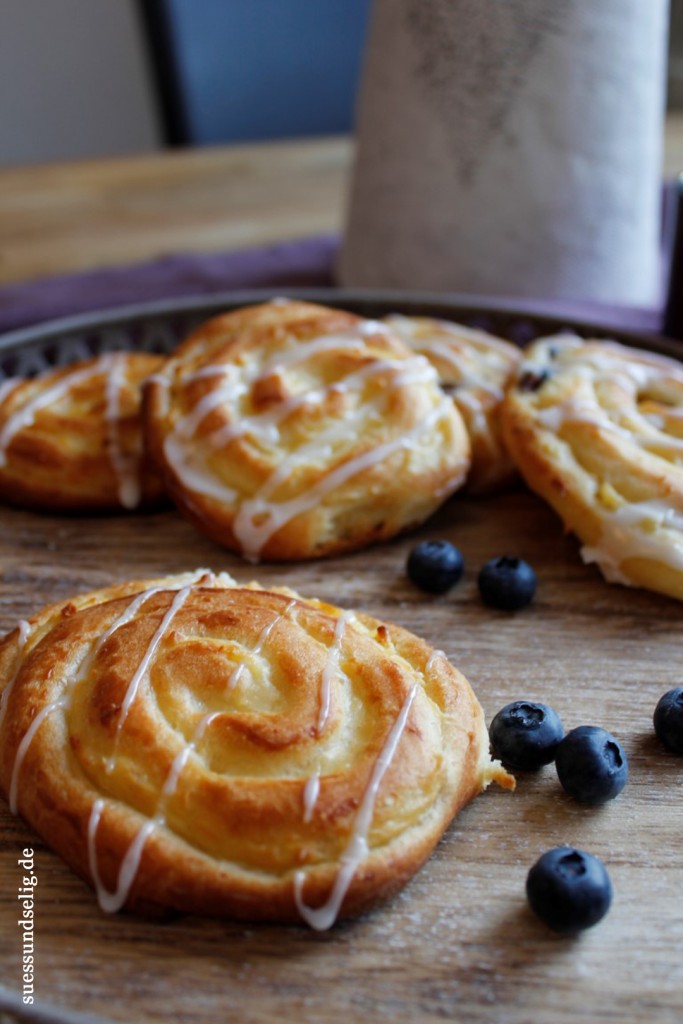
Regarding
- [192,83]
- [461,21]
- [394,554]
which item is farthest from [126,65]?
[394,554]

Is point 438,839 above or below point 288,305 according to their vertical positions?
below

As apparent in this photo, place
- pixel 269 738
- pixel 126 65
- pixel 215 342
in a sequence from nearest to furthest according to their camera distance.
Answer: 1. pixel 269 738
2. pixel 215 342
3. pixel 126 65

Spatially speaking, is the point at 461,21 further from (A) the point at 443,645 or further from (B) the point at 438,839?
(B) the point at 438,839

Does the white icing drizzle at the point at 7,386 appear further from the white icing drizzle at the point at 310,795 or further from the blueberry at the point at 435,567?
the white icing drizzle at the point at 310,795

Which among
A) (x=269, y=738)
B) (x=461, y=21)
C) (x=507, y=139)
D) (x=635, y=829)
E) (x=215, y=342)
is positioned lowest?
(x=635, y=829)

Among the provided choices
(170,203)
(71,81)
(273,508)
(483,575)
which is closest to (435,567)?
(483,575)

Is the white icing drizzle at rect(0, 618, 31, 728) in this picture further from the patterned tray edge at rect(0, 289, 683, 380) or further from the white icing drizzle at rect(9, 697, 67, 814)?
the patterned tray edge at rect(0, 289, 683, 380)
